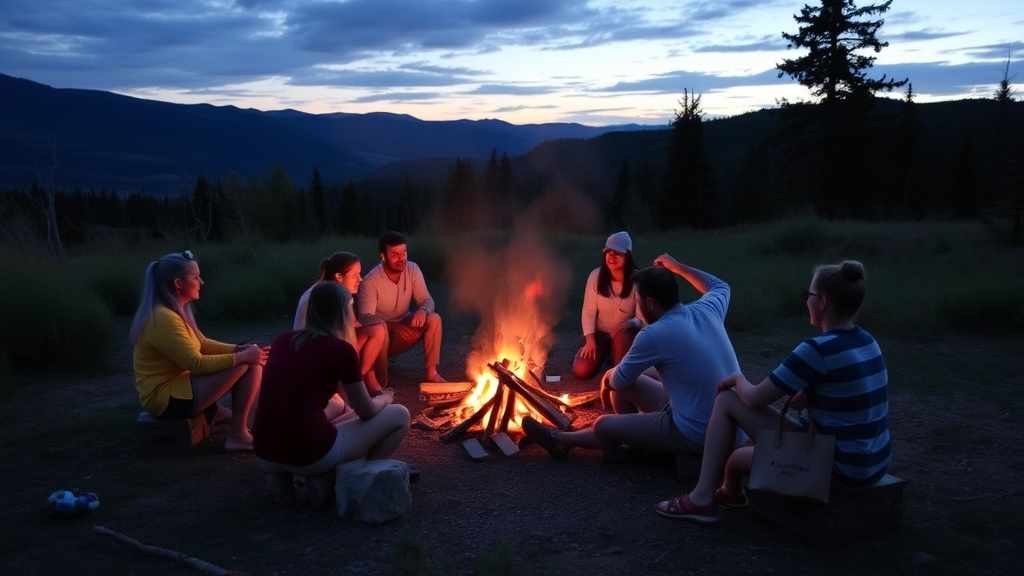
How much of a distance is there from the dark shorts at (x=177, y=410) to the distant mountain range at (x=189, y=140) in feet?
130

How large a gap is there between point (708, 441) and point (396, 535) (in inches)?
67.8

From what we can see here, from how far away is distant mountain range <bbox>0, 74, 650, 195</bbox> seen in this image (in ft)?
249

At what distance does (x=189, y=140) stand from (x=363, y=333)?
408ft

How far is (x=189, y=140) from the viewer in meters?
117

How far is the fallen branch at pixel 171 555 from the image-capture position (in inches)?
133

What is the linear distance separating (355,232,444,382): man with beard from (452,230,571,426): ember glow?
52cm

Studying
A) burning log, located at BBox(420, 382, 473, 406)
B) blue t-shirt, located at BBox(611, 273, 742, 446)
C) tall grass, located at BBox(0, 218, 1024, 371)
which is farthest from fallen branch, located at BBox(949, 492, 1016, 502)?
tall grass, located at BBox(0, 218, 1024, 371)

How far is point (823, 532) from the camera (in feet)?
11.6

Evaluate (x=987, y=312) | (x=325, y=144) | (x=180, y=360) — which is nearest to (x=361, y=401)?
(x=180, y=360)

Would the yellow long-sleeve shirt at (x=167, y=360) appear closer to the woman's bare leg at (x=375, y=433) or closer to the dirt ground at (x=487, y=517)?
the dirt ground at (x=487, y=517)

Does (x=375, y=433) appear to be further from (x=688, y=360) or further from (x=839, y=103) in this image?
(x=839, y=103)

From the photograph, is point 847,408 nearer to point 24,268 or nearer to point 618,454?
point 618,454

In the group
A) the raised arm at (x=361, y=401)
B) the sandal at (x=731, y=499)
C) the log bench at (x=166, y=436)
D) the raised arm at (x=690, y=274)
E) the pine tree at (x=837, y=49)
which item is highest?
the pine tree at (x=837, y=49)

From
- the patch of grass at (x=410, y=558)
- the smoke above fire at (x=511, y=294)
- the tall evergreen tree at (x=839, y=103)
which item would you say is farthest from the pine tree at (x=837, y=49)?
the patch of grass at (x=410, y=558)
